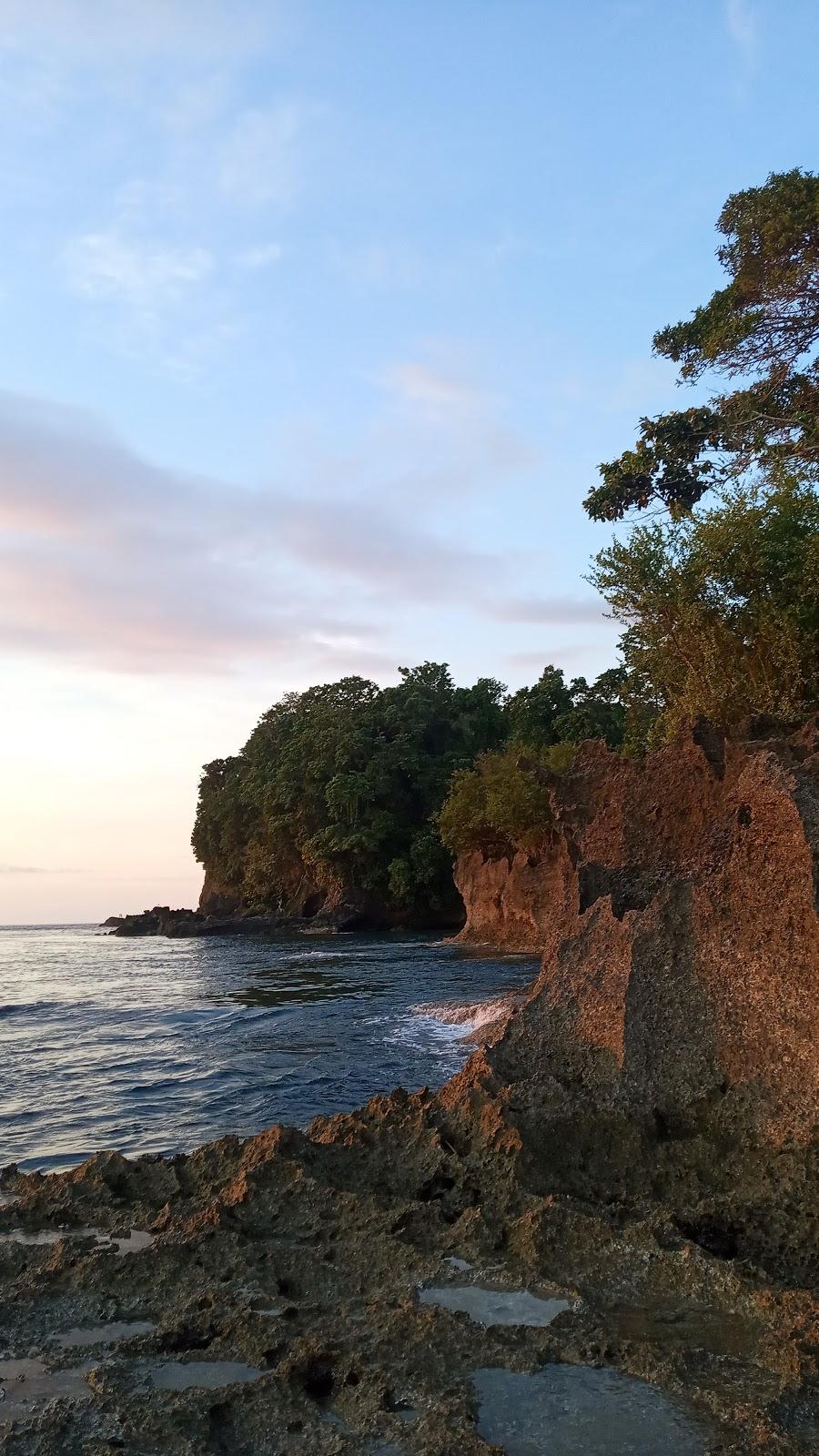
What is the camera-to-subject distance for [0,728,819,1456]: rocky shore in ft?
12.6

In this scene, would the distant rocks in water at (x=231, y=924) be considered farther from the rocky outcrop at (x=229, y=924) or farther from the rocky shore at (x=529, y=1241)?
the rocky shore at (x=529, y=1241)

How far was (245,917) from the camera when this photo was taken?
226 feet

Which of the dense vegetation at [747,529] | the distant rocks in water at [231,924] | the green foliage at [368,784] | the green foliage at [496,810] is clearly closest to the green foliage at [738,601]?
the dense vegetation at [747,529]

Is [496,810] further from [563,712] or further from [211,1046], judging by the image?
[211,1046]

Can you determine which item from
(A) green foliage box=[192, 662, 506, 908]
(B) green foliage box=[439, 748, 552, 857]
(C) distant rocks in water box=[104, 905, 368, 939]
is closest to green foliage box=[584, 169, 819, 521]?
(B) green foliage box=[439, 748, 552, 857]

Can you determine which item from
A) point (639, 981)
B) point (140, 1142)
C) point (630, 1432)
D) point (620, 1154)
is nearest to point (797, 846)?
point (639, 981)

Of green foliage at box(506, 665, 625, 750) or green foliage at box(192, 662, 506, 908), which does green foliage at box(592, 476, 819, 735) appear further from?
green foliage at box(192, 662, 506, 908)

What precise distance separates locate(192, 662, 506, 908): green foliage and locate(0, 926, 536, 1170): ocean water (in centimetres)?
2494

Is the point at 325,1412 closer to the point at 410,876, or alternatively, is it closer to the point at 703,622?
the point at 703,622

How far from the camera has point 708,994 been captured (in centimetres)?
712

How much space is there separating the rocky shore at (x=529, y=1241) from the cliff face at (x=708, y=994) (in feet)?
0.07

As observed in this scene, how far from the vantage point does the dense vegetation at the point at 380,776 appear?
5853cm

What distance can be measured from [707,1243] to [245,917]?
65.4 meters

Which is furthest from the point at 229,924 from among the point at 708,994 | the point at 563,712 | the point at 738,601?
the point at 708,994
